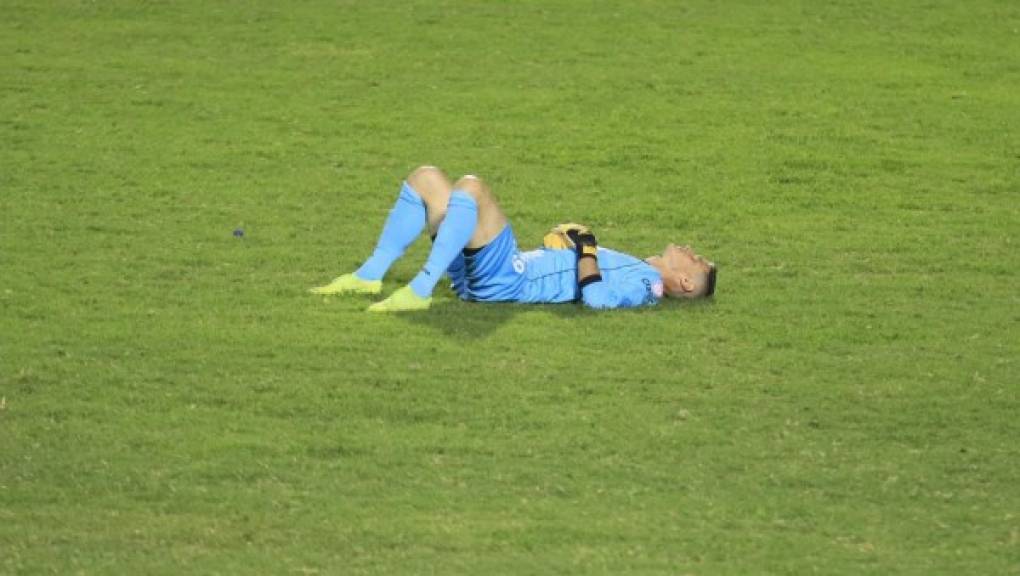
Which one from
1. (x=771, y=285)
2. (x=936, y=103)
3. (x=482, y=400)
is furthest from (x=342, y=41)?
(x=482, y=400)

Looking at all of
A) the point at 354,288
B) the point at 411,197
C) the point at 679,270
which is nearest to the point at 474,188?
the point at 411,197

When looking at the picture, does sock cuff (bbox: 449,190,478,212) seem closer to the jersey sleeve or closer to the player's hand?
the player's hand

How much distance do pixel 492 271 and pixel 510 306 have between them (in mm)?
223

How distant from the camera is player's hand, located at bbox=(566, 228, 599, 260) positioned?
10.9 meters

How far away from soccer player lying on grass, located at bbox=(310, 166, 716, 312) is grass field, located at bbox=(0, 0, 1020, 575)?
0.17 m

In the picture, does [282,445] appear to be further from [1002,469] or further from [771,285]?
[771,285]

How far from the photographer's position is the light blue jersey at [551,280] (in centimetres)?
1088

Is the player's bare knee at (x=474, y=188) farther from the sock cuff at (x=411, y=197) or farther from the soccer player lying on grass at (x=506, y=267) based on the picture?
the sock cuff at (x=411, y=197)

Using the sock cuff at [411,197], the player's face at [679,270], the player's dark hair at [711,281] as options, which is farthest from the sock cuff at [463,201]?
the player's dark hair at [711,281]

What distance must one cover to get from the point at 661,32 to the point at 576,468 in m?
10.4

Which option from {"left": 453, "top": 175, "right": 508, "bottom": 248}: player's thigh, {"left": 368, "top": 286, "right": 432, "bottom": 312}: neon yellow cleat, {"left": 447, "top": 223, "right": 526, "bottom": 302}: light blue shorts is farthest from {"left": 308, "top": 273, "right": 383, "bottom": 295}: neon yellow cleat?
{"left": 453, "top": 175, "right": 508, "bottom": 248}: player's thigh

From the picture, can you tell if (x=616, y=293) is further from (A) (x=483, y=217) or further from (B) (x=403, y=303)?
(B) (x=403, y=303)

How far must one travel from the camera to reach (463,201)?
10.6 meters

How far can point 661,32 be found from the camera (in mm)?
18422
